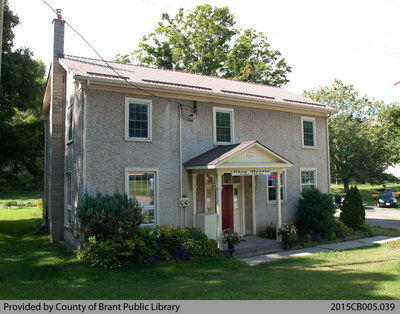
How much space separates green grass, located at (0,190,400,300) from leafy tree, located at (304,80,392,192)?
27600 mm

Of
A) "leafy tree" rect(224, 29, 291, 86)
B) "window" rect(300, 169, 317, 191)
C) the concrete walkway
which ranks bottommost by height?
the concrete walkway

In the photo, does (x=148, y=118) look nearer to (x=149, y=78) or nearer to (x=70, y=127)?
(x=149, y=78)

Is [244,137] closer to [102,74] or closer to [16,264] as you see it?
[102,74]

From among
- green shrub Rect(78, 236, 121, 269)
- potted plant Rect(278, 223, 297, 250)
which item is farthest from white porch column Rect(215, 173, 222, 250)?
green shrub Rect(78, 236, 121, 269)

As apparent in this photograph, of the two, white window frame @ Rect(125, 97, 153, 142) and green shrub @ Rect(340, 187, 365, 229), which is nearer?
white window frame @ Rect(125, 97, 153, 142)

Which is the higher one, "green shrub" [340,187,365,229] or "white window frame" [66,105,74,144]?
"white window frame" [66,105,74,144]

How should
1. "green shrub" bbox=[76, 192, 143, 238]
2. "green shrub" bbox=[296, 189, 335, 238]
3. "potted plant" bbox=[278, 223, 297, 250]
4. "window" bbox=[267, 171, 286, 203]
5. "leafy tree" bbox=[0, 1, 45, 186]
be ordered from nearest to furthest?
"green shrub" bbox=[76, 192, 143, 238] < "potted plant" bbox=[278, 223, 297, 250] < "green shrub" bbox=[296, 189, 335, 238] < "window" bbox=[267, 171, 286, 203] < "leafy tree" bbox=[0, 1, 45, 186]

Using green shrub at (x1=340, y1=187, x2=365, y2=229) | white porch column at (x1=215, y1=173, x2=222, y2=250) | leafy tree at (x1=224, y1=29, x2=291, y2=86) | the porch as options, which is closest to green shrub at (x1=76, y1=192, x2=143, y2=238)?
white porch column at (x1=215, y1=173, x2=222, y2=250)

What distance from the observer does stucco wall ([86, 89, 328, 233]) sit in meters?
11.7

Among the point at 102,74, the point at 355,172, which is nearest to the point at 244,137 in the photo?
the point at 102,74

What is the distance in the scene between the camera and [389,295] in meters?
6.91

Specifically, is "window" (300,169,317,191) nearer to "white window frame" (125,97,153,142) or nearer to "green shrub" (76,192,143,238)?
"white window frame" (125,97,153,142)

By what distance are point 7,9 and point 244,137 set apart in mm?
16159

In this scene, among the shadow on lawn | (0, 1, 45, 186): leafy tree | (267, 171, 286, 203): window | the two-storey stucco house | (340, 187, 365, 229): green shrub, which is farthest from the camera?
(0, 1, 45, 186): leafy tree
